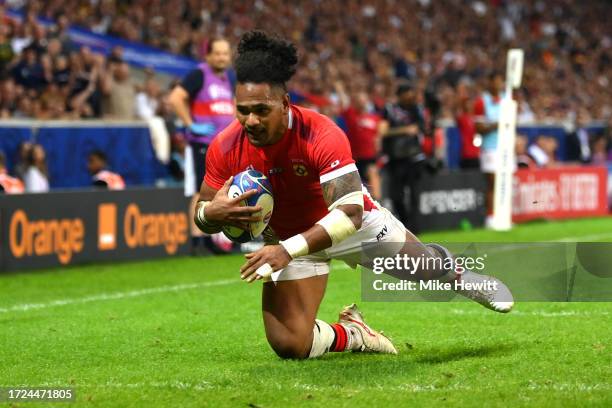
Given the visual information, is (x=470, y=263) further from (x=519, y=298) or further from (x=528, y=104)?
(x=528, y=104)

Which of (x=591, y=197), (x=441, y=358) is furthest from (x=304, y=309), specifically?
(x=591, y=197)

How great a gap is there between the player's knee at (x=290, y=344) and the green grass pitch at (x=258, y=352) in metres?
0.09

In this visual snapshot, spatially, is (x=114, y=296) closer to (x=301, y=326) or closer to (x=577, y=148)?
(x=301, y=326)

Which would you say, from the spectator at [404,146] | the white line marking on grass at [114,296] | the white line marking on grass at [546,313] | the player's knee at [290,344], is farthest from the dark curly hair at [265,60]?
the spectator at [404,146]

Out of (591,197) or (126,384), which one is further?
(591,197)

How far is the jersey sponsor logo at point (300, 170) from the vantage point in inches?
250

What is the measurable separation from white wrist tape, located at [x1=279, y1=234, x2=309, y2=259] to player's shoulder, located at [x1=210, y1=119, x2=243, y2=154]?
81 cm

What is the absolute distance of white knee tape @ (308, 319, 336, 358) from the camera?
6781 millimetres

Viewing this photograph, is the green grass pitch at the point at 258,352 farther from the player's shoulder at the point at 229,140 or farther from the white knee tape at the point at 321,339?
the player's shoulder at the point at 229,140

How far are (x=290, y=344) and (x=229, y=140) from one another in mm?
1227

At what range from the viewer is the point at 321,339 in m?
6.82

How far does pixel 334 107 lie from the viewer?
66.6 ft

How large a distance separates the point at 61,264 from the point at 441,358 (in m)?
6.59

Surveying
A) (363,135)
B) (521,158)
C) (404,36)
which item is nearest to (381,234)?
(363,135)
